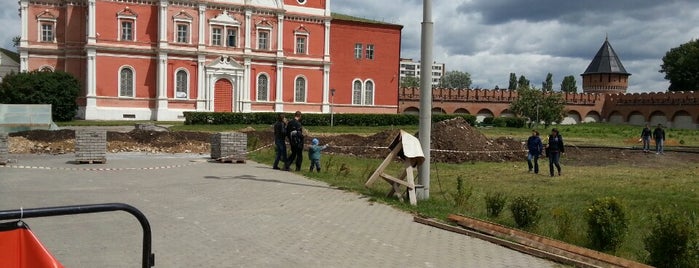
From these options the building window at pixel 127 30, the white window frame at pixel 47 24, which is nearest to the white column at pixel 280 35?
the building window at pixel 127 30

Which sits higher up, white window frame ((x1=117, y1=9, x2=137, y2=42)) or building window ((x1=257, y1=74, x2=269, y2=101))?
white window frame ((x1=117, y1=9, x2=137, y2=42))

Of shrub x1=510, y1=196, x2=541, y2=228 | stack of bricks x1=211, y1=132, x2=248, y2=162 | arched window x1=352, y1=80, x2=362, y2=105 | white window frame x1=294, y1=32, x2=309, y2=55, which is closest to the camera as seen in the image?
shrub x1=510, y1=196, x2=541, y2=228

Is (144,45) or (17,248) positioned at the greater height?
(144,45)

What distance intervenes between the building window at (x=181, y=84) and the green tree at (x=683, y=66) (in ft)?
239

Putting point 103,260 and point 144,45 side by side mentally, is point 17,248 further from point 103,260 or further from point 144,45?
point 144,45

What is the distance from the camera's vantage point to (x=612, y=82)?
9400 cm

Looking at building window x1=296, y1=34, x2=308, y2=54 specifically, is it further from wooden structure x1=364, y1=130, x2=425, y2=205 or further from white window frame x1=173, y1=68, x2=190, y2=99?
wooden structure x1=364, y1=130, x2=425, y2=205

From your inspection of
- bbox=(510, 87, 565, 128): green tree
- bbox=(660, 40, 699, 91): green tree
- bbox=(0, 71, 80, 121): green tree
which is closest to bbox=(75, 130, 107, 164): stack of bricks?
bbox=(0, 71, 80, 121): green tree

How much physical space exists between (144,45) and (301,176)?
1521 inches

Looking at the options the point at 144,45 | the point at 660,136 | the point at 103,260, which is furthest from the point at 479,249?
the point at 144,45

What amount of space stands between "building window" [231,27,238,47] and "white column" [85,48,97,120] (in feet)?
36.7

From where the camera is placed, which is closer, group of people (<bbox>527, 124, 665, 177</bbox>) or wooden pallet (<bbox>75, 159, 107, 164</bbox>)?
wooden pallet (<bbox>75, 159, 107, 164</bbox>)

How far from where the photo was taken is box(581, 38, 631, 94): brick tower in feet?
308

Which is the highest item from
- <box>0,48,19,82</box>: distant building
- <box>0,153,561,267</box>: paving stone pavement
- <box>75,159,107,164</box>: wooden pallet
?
<box>0,48,19,82</box>: distant building
